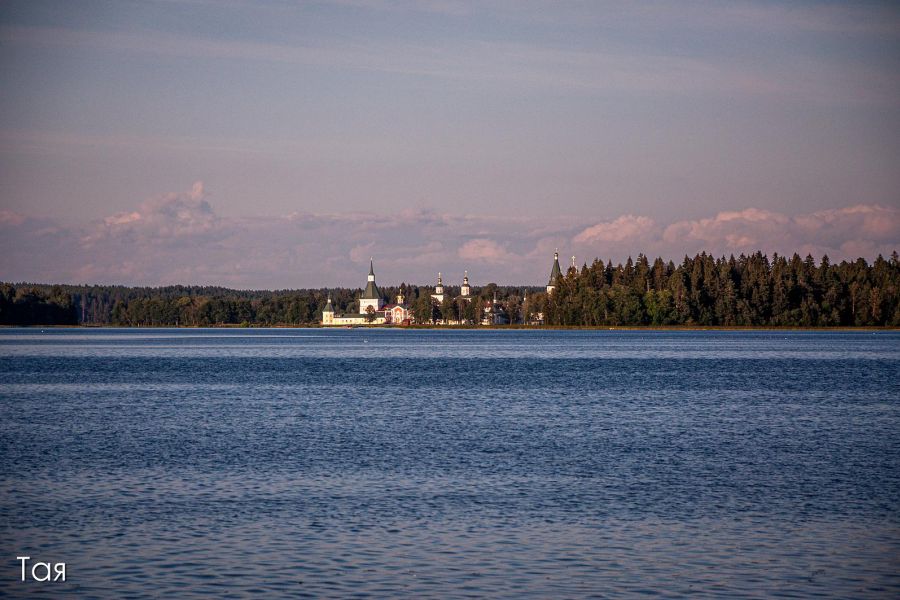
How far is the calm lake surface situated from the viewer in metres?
18.1

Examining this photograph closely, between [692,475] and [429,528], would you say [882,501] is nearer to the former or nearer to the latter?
[692,475]

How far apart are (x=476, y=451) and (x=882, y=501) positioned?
41.3 ft

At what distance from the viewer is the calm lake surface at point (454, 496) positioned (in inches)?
714

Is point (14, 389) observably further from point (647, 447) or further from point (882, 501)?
point (882, 501)

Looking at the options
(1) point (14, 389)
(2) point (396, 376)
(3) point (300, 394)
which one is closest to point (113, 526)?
(3) point (300, 394)

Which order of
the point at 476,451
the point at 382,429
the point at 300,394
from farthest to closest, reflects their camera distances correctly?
the point at 300,394 → the point at 382,429 → the point at 476,451

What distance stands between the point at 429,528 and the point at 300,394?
40.3 m

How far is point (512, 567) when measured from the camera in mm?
18656

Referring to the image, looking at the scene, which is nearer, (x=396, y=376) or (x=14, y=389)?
(x=14, y=389)

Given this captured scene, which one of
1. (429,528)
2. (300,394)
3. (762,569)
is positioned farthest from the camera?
(300,394)

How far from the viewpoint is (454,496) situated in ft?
83.0

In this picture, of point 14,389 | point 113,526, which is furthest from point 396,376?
point 113,526

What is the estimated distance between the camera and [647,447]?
3484 cm

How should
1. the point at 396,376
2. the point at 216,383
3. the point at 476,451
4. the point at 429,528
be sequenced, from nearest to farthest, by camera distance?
1. the point at 429,528
2. the point at 476,451
3. the point at 216,383
4. the point at 396,376
